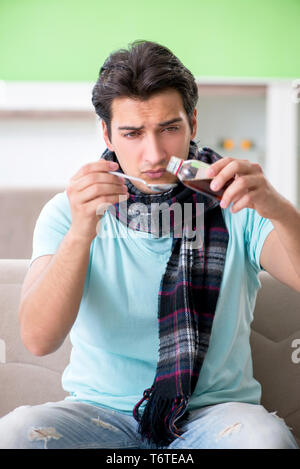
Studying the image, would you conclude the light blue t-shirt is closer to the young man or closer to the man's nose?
the young man

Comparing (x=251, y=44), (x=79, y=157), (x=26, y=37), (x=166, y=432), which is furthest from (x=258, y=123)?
(x=166, y=432)

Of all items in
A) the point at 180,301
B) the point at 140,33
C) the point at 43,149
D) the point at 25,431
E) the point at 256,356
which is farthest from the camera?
the point at 43,149

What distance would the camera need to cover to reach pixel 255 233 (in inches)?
45.6

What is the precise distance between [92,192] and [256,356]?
0.68m

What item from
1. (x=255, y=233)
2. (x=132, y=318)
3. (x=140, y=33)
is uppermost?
(x=140, y=33)

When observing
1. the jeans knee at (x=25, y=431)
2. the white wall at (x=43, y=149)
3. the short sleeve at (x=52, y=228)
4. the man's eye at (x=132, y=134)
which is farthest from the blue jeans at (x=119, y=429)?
the white wall at (x=43, y=149)

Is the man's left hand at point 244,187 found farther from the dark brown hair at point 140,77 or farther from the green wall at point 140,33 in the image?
the green wall at point 140,33

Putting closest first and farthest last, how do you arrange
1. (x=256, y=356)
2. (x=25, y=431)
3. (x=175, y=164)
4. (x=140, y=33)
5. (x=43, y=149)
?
(x=25, y=431)
(x=175, y=164)
(x=256, y=356)
(x=140, y=33)
(x=43, y=149)

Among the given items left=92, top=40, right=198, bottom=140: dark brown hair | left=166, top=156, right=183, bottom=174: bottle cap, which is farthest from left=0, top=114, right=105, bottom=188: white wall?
left=166, top=156, right=183, bottom=174: bottle cap

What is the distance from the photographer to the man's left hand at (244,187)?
36.6 inches

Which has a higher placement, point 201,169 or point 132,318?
point 201,169

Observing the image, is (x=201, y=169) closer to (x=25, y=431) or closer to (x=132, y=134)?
(x=132, y=134)

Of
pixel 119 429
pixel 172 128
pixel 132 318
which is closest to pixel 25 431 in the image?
pixel 119 429

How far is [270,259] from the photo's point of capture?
1127 mm
